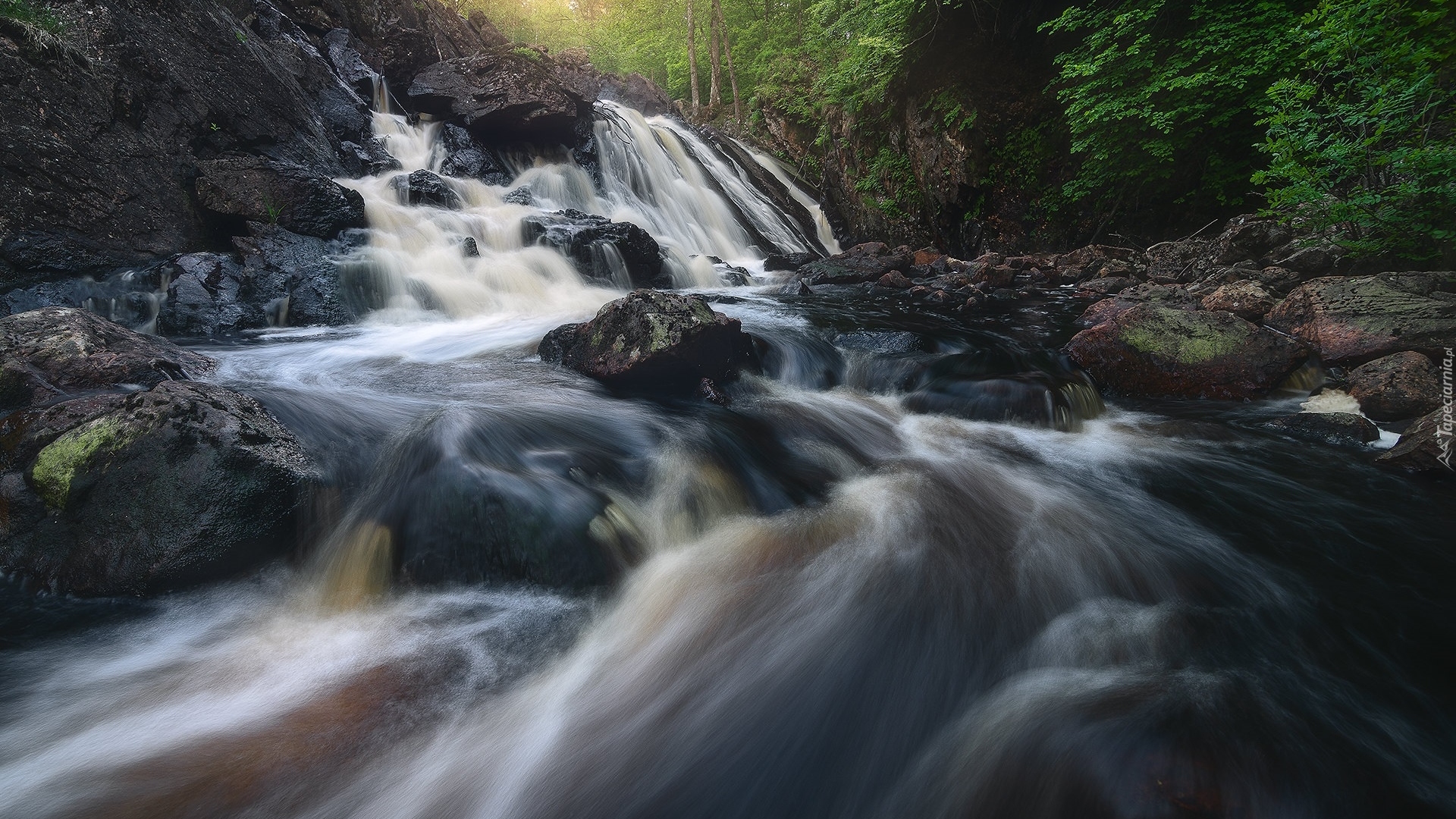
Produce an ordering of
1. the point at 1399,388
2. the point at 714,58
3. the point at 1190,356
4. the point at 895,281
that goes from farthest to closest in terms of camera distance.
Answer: the point at 714,58, the point at 895,281, the point at 1190,356, the point at 1399,388

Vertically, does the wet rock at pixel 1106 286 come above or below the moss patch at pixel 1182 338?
above

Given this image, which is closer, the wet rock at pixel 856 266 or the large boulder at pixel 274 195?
the large boulder at pixel 274 195

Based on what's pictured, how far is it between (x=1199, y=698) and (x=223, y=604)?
407 cm

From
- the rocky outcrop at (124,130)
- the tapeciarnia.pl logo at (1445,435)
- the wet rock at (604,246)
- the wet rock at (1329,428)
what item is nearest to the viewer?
the tapeciarnia.pl logo at (1445,435)

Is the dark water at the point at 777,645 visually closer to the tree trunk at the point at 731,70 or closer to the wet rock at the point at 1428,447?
the wet rock at the point at 1428,447

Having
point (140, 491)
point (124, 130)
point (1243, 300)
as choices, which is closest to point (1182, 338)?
point (1243, 300)

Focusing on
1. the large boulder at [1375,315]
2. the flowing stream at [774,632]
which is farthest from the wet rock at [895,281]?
the flowing stream at [774,632]

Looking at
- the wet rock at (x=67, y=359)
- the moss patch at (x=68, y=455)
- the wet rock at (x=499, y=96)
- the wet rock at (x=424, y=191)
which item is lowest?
the moss patch at (x=68, y=455)

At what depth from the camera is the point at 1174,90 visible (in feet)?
28.5

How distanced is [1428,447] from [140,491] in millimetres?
7063

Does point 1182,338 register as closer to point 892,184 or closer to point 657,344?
point 657,344

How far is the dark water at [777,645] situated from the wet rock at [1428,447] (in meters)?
0.12

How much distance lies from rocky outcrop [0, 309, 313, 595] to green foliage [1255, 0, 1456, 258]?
323 inches

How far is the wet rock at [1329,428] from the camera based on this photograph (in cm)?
420
